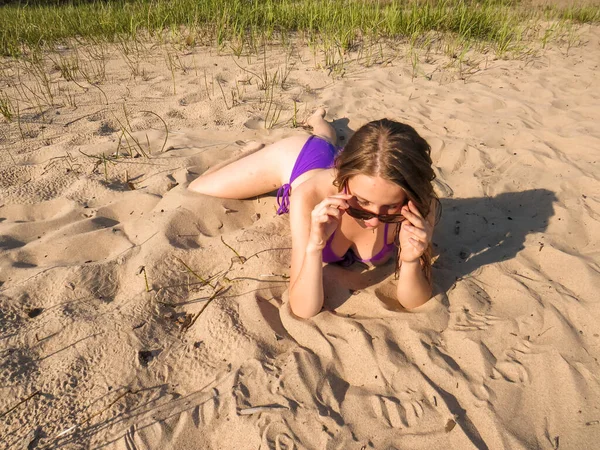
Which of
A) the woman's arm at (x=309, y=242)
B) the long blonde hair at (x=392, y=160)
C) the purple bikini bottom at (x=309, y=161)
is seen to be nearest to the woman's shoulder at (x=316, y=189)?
the woman's arm at (x=309, y=242)

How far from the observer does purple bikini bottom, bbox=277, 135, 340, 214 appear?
105 inches

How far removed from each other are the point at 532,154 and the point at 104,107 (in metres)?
3.44

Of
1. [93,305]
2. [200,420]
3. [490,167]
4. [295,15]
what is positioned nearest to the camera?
[200,420]

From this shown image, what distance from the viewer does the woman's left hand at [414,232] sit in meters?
1.90

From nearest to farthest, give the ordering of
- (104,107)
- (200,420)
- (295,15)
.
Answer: (200,420), (104,107), (295,15)

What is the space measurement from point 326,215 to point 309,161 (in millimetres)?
838

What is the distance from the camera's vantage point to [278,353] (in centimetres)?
195

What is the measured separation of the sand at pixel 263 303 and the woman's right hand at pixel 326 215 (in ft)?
1.31

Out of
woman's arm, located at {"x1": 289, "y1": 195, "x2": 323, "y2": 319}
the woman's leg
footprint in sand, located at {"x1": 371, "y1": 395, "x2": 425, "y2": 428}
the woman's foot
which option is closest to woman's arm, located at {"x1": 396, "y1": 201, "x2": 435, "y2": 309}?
woman's arm, located at {"x1": 289, "y1": 195, "x2": 323, "y2": 319}

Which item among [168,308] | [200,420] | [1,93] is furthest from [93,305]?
[1,93]

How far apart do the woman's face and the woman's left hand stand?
0.18 feet

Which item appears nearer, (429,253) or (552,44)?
(429,253)

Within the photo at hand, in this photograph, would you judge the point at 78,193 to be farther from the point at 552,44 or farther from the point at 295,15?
the point at 552,44

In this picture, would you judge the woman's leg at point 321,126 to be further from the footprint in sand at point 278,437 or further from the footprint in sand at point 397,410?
the footprint in sand at point 278,437
